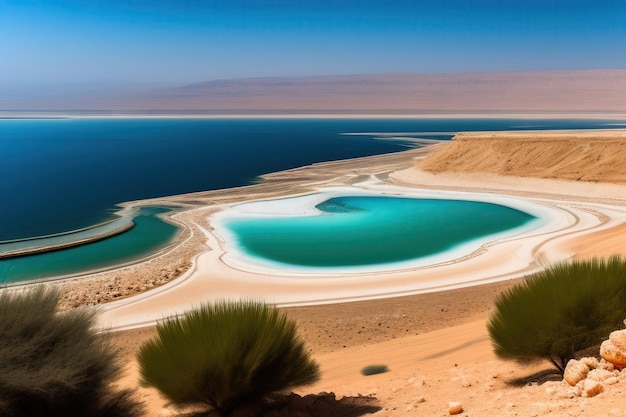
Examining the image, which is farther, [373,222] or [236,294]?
[373,222]

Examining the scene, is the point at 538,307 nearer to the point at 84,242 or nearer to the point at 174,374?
the point at 174,374

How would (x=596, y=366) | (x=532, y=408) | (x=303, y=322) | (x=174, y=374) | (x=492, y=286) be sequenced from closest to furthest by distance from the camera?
(x=532, y=408) < (x=596, y=366) < (x=174, y=374) < (x=303, y=322) < (x=492, y=286)

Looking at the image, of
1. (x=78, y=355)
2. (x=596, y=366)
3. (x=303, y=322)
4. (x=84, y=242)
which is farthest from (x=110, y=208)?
(x=596, y=366)

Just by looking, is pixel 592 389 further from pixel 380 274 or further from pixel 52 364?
pixel 380 274

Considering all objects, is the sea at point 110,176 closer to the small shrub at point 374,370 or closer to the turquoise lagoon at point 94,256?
the turquoise lagoon at point 94,256

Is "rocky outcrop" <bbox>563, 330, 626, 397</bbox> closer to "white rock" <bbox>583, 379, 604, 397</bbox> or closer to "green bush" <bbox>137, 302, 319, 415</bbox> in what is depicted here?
"white rock" <bbox>583, 379, 604, 397</bbox>

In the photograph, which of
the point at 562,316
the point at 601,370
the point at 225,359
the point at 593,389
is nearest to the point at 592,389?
the point at 593,389
